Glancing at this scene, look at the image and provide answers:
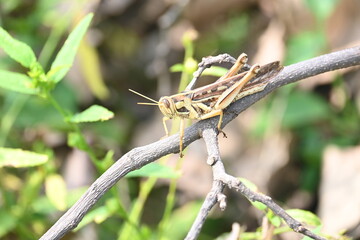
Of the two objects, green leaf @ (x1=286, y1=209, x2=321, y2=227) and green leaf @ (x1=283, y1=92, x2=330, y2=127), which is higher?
green leaf @ (x1=283, y1=92, x2=330, y2=127)

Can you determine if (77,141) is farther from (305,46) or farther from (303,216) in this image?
(305,46)

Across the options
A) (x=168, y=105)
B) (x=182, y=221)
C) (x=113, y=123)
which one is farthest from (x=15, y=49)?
(x=113, y=123)

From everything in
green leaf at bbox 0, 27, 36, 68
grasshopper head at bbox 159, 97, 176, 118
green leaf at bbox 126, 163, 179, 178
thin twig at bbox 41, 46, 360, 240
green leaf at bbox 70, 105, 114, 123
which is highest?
green leaf at bbox 0, 27, 36, 68

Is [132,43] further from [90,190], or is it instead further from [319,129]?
[90,190]

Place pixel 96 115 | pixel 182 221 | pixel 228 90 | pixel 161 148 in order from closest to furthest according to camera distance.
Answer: pixel 161 148 < pixel 228 90 < pixel 96 115 < pixel 182 221

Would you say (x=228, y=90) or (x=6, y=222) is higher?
(x=6, y=222)

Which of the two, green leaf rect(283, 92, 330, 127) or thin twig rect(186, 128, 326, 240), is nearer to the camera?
thin twig rect(186, 128, 326, 240)

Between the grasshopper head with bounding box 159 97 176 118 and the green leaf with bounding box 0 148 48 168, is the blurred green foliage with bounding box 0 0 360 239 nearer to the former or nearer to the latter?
the green leaf with bounding box 0 148 48 168

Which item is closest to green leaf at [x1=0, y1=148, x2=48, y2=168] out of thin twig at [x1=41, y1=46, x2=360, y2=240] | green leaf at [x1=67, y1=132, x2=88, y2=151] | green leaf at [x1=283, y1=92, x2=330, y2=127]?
green leaf at [x1=67, y1=132, x2=88, y2=151]

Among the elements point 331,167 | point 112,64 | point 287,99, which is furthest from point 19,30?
point 331,167
